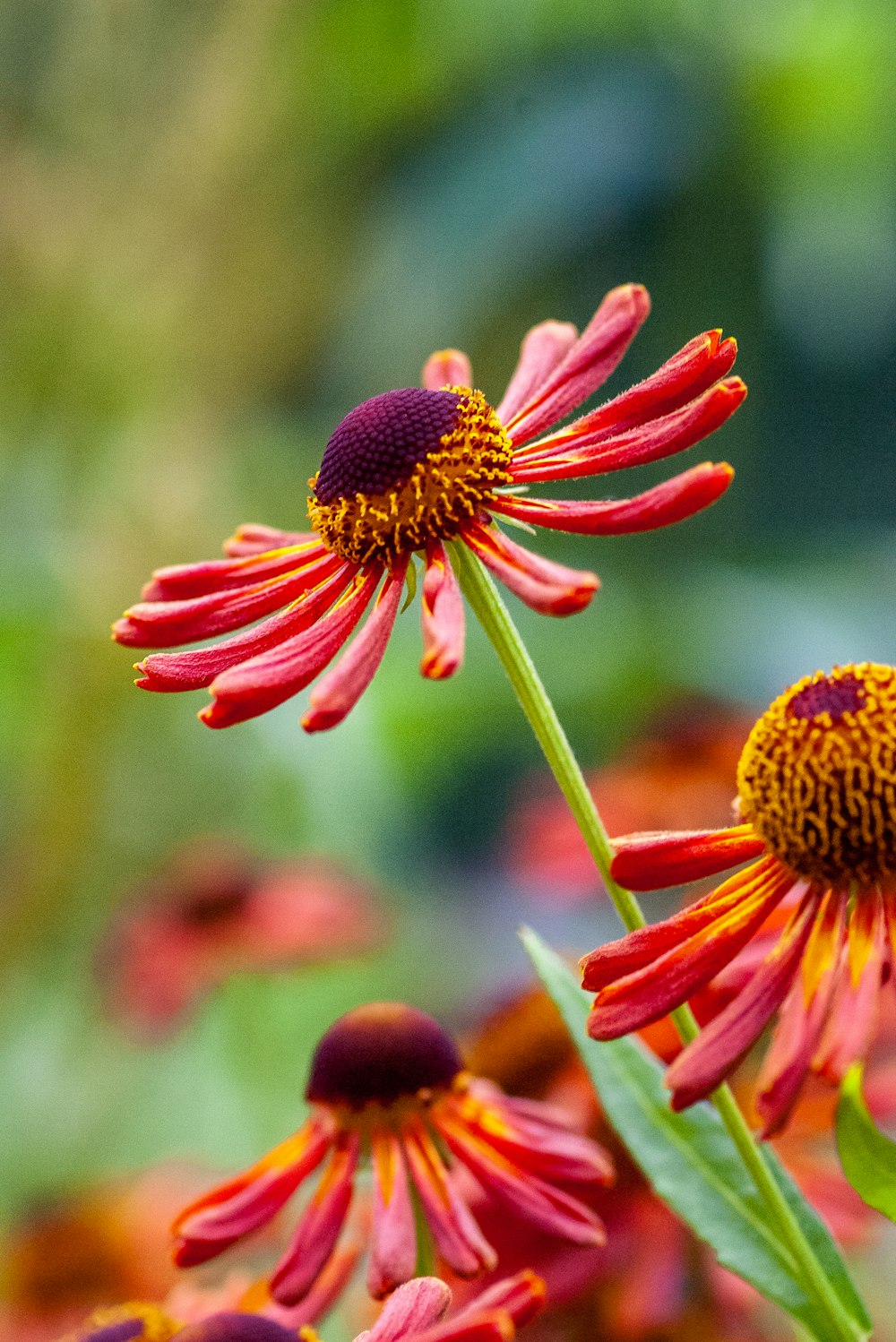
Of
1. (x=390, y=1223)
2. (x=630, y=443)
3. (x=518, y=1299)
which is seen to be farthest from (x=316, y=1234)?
(x=630, y=443)

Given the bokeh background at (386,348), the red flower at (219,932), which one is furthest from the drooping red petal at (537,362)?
the bokeh background at (386,348)

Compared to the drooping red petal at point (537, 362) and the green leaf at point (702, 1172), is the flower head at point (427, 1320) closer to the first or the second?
the green leaf at point (702, 1172)

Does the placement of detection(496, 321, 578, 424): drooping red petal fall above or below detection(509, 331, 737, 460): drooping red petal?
above

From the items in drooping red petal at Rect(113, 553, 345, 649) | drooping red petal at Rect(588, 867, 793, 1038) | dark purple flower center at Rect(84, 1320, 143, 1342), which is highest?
drooping red petal at Rect(113, 553, 345, 649)

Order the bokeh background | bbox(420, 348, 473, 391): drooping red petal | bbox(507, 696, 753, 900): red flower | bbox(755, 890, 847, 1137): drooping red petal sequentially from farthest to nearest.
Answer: the bokeh background → bbox(507, 696, 753, 900): red flower → bbox(420, 348, 473, 391): drooping red petal → bbox(755, 890, 847, 1137): drooping red petal

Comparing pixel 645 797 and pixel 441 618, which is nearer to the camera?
pixel 441 618

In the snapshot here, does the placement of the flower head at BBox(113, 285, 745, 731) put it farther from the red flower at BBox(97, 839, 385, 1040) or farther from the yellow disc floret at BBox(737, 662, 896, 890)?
the red flower at BBox(97, 839, 385, 1040)

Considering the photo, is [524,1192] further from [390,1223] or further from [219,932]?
[219,932]

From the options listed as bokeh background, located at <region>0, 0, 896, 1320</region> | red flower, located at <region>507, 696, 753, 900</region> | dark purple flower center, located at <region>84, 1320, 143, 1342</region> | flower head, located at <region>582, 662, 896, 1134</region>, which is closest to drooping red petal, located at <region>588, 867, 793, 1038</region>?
flower head, located at <region>582, 662, 896, 1134</region>

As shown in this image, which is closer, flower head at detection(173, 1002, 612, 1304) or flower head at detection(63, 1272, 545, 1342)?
flower head at detection(63, 1272, 545, 1342)
